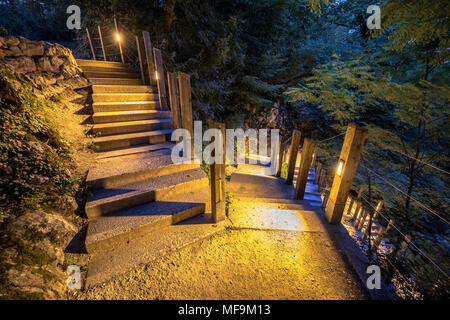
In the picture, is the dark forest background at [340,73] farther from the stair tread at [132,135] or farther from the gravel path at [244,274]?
the stair tread at [132,135]

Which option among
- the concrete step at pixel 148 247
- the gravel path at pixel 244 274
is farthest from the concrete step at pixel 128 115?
the gravel path at pixel 244 274

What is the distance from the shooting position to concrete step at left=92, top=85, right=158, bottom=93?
16.5 feet

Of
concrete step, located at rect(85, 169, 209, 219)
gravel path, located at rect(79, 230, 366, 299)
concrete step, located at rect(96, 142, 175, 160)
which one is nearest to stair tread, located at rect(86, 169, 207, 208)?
concrete step, located at rect(85, 169, 209, 219)

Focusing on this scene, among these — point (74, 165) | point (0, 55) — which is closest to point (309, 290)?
point (74, 165)

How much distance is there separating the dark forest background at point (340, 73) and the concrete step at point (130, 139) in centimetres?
281

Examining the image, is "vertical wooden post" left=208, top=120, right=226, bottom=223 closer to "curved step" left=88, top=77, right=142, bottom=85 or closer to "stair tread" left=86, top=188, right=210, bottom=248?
"stair tread" left=86, top=188, right=210, bottom=248

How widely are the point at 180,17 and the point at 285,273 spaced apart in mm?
8094

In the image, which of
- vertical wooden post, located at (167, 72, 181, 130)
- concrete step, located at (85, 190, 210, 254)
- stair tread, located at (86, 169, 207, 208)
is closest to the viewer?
concrete step, located at (85, 190, 210, 254)

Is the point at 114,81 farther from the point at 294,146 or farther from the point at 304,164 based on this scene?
the point at 304,164

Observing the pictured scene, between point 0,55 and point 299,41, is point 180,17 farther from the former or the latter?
point 299,41

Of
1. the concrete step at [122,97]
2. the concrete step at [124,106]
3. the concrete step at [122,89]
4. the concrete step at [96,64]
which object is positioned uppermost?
the concrete step at [96,64]

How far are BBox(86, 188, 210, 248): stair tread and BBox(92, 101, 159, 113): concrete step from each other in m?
3.32

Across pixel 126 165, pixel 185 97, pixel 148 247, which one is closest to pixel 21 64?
pixel 126 165

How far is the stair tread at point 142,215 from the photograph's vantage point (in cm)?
224
